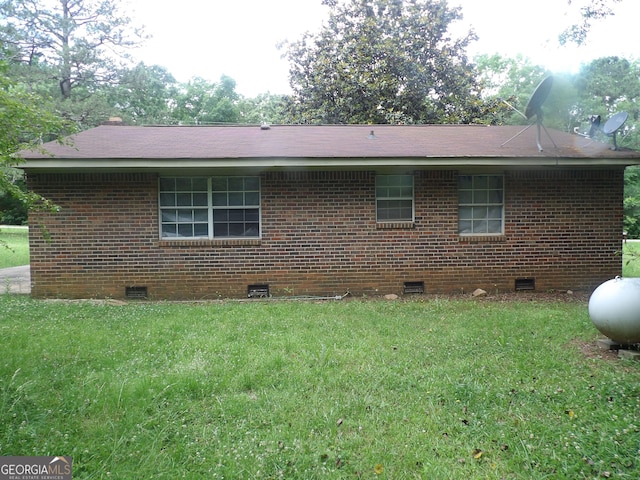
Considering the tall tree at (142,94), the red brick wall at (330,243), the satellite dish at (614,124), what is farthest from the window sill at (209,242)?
the tall tree at (142,94)

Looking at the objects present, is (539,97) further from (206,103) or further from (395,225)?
(206,103)

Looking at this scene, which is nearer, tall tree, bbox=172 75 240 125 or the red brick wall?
the red brick wall

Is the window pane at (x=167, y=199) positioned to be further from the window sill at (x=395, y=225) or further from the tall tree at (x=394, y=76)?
the tall tree at (x=394, y=76)

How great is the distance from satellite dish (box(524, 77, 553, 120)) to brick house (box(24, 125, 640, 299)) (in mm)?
900

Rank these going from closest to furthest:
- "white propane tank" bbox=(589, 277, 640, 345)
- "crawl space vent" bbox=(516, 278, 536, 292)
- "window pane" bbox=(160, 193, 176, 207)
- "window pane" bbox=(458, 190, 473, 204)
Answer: "white propane tank" bbox=(589, 277, 640, 345) → "window pane" bbox=(160, 193, 176, 207) → "window pane" bbox=(458, 190, 473, 204) → "crawl space vent" bbox=(516, 278, 536, 292)

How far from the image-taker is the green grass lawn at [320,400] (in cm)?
280

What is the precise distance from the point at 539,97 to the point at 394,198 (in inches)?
123

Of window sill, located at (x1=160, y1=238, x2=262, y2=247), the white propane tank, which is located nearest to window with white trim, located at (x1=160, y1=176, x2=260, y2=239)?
window sill, located at (x1=160, y1=238, x2=262, y2=247)

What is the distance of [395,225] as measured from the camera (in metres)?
9.01

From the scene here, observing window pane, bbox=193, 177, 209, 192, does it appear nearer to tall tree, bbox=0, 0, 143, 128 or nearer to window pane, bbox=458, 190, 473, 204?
window pane, bbox=458, 190, 473, 204

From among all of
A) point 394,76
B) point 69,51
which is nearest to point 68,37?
point 69,51

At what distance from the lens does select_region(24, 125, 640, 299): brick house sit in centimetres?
859

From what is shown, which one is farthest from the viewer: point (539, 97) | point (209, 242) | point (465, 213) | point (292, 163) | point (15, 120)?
point (465, 213)

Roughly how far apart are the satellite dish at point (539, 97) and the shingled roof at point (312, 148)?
2.83 feet
